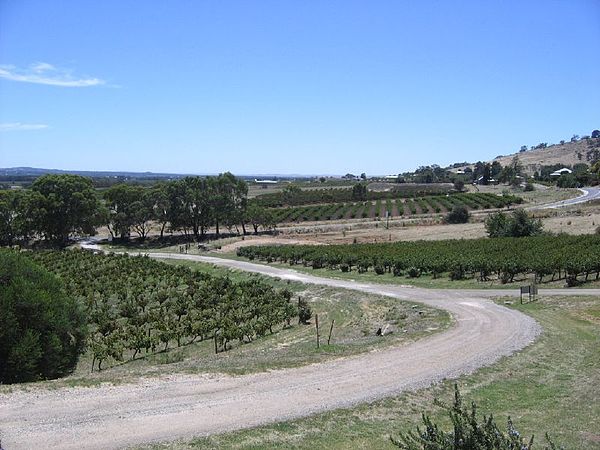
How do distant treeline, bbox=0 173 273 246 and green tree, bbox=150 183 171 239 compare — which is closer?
distant treeline, bbox=0 173 273 246

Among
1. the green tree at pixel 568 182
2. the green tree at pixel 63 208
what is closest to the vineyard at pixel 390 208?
the green tree at pixel 63 208

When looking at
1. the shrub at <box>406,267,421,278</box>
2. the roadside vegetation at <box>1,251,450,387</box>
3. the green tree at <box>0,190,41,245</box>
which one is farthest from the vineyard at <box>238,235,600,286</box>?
the green tree at <box>0,190,41,245</box>

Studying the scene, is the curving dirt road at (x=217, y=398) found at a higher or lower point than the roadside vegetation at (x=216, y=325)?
higher

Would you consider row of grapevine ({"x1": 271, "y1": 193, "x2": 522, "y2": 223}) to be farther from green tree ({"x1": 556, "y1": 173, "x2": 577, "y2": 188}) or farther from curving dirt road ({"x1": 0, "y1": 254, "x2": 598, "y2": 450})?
curving dirt road ({"x1": 0, "y1": 254, "x2": 598, "y2": 450})

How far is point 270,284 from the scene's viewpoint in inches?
1526

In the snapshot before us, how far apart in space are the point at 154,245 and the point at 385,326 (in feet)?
179

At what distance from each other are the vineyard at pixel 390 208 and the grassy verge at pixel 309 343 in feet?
194

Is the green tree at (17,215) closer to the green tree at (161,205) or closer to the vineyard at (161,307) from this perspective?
the green tree at (161,205)

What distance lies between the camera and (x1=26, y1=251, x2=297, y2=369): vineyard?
77.0 feet

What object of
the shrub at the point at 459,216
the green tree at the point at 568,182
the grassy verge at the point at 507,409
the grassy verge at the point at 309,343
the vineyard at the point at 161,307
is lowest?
the vineyard at the point at 161,307

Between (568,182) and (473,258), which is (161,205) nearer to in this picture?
(473,258)

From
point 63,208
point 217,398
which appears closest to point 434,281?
point 217,398

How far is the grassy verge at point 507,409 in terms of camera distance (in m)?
10.7

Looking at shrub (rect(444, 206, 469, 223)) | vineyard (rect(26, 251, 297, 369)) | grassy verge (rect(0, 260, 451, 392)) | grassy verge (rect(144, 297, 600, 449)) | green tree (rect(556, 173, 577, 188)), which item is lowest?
vineyard (rect(26, 251, 297, 369))
